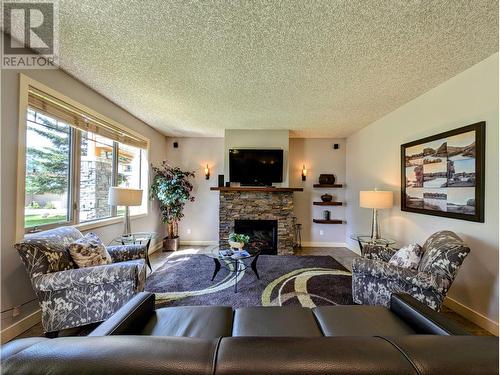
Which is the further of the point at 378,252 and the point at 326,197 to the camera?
the point at 326,197

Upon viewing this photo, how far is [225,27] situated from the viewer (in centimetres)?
177

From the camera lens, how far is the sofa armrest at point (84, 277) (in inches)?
70.6

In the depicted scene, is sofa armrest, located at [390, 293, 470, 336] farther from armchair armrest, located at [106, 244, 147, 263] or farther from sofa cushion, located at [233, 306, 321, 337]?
armchair armrest, located at [106, 244, 147, 263]

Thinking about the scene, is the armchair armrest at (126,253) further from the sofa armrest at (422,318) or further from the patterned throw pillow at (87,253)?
the sofa armrest at (422,318)

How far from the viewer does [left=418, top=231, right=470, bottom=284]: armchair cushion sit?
186 centimetres

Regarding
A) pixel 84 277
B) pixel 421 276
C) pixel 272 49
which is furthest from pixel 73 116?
pixel 421 276

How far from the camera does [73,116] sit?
103 inches

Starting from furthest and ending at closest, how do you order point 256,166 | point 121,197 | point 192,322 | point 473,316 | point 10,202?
point 256,166 < point 121,197 < point 473,316 < point 10,202 < point 192,322

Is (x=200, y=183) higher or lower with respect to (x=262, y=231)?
higher

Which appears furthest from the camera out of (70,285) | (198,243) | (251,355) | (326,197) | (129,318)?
(198,243)

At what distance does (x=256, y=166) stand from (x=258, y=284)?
7.91 feet

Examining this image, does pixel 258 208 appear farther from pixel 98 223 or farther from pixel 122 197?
pixel 98 223

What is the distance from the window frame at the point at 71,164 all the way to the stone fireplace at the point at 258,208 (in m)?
1.61

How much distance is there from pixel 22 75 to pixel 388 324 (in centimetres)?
352
